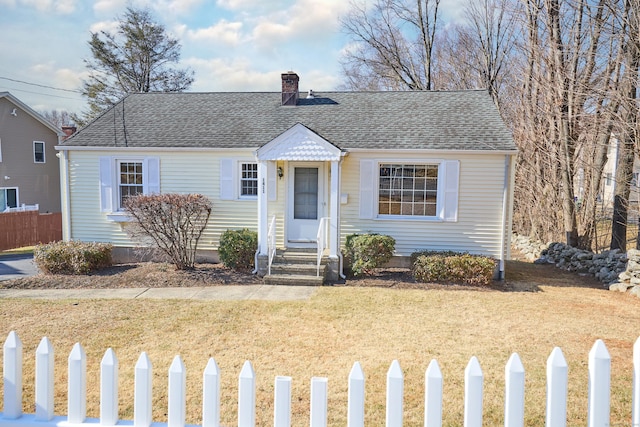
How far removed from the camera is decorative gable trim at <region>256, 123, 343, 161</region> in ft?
35.9

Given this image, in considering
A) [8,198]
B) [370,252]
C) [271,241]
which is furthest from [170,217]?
[8,198]

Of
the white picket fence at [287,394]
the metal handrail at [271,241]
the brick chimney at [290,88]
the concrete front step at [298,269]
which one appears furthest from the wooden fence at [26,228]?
the white picket fence at [287,394]

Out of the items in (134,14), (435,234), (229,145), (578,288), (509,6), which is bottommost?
(578,288)

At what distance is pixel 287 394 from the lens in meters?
2.38

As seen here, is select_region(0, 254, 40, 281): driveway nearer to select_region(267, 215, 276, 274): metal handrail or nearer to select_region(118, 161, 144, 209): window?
select_region(118, 161, 144, 209): window

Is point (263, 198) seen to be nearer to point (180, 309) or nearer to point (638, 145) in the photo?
point (180, 309)

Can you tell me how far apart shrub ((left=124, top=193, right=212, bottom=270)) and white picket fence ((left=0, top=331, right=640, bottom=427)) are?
8423 millimetres

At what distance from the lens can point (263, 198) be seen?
11.3 meters

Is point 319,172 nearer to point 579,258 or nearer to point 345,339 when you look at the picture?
point 345,339

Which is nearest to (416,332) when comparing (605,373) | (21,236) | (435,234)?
(605,373)

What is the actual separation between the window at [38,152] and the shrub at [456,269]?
78.5 ft

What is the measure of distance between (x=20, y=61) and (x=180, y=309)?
21531mm

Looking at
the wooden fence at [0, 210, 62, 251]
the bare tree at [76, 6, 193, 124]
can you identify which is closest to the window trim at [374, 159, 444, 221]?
the wooden fence at [0, 210, 62, 251]

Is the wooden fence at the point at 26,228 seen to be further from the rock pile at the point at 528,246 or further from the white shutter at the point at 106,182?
the rock pile at the point at 528,246
